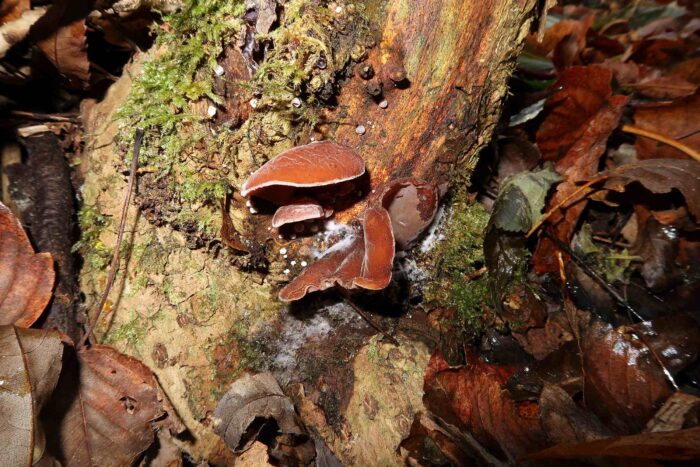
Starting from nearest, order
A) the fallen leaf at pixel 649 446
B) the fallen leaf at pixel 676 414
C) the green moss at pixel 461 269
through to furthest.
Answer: the fallen leaf at pixel 649 446, the fallen leaf at pixel 676 414, the green moss at pixel 461 269

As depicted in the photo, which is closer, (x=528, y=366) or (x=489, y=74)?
(x=489, y=74)

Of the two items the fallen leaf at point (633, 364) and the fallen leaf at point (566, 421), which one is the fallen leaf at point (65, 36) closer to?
the fallen leaf at point (566, 421)

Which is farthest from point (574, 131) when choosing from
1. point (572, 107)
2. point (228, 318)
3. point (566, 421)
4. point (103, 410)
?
point (103, 410)

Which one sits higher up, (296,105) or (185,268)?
(296,105)

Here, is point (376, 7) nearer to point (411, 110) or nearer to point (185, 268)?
point (411, 110)

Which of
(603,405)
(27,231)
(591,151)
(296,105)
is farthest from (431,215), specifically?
(27,231)

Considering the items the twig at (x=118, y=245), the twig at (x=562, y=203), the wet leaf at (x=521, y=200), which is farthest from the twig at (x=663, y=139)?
the twig at (x=118, y=245)

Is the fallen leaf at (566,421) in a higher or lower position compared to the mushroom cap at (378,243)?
lower
